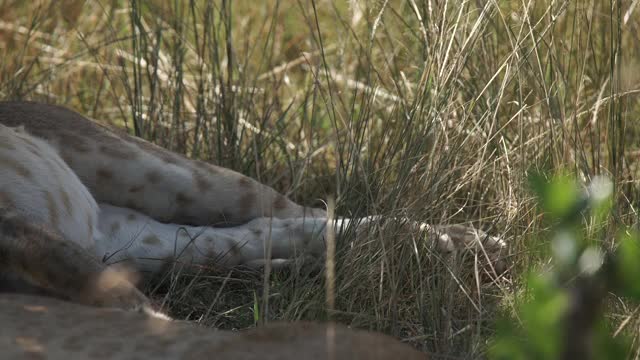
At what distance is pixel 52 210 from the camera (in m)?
3.09

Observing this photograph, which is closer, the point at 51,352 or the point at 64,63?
the point at 51,352

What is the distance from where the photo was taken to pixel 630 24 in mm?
3854

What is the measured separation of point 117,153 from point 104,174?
0.08m

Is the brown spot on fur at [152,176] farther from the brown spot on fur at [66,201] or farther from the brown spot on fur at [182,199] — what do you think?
the brown spot on fur at [66,201]

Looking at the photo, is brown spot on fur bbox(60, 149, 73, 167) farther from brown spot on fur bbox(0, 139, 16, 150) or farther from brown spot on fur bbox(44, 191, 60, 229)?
brown spot on fur bbox(44, 191, 60, 229)

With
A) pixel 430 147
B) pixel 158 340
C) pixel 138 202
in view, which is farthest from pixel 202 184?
pixel 158 340

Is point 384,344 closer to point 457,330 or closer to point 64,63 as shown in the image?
point 457,330

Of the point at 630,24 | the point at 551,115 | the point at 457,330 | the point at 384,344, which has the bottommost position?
the point at 457,330

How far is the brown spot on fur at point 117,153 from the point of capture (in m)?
3.57

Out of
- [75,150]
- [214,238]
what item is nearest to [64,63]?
[75,150]

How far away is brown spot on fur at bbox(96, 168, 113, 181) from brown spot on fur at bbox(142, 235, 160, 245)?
28 cm

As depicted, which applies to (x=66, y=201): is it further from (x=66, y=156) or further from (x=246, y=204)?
(x=246, y=204)

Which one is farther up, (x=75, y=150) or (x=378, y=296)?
(x=75, y=150)

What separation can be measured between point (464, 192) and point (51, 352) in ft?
6.02
